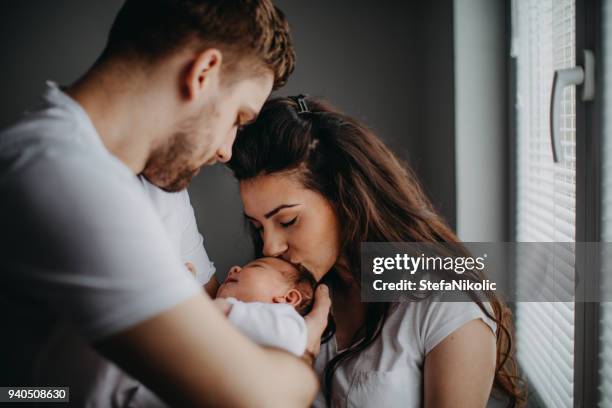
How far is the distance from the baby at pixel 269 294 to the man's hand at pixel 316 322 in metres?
0.04

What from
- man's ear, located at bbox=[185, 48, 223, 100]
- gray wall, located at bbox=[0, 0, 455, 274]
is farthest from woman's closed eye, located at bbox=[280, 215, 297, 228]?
gray wall, located at bbox=[0, 0, 455, 274]

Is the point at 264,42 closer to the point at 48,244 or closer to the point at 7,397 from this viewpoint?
the point at 48,244

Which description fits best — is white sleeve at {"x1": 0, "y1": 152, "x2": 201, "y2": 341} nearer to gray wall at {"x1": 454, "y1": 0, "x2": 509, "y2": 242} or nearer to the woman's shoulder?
the woman's shoulder

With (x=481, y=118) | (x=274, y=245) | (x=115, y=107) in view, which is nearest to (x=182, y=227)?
(x=274, y=245)

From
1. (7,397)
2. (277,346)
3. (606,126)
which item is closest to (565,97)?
(606,126)

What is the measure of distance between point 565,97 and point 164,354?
3.74 feet

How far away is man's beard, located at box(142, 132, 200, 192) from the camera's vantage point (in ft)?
3.51

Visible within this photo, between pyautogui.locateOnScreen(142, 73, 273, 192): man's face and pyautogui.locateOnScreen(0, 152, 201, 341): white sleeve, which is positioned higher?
pyautogui.locateOnScreen(142, 73, 273, 192): man's face

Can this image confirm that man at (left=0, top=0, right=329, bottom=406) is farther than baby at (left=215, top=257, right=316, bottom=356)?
No

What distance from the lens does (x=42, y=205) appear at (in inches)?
30.2

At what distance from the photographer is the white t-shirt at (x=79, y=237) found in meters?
0.77

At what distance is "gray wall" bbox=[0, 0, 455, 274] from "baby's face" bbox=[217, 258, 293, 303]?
31.8 inches

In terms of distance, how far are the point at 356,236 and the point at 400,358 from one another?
33 cm

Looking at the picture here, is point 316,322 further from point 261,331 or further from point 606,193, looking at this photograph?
point 606,193
